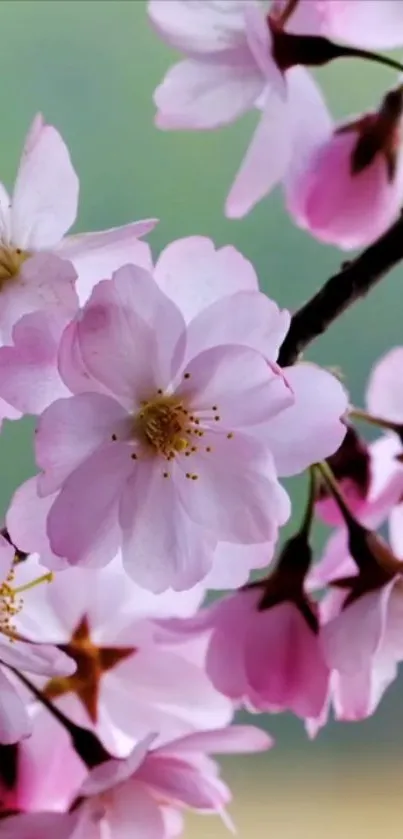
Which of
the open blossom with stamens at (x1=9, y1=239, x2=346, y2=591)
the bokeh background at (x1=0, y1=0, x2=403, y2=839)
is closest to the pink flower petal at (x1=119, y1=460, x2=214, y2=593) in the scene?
the open blossom with stamens at (x1=9, y1=239, x2=346, y2=591)

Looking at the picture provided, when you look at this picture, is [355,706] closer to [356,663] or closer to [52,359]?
[356,663]

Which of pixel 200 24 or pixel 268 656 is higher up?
pixel 200 24

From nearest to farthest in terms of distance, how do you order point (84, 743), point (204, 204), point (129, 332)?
point (129, 332)
point (84, 743)
point (204, 204)

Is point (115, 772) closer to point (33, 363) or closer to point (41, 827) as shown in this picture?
point (41, 827)

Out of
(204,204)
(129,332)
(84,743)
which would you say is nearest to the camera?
(129,332)

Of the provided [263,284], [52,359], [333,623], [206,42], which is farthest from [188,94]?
[263,284]

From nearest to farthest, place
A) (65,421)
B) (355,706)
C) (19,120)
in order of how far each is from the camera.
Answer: (65,421) < (355,706) < (19,120)

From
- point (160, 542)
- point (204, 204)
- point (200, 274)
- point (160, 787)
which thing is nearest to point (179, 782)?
point (160, 787)
